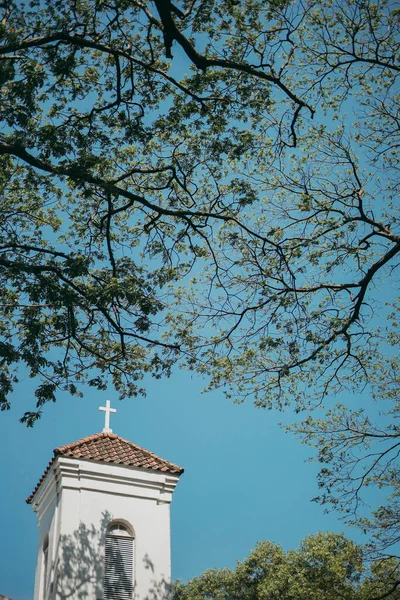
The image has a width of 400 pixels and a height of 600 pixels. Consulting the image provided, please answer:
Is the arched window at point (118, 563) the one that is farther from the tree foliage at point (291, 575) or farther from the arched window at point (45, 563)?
the tree foliage at point (291, 575)

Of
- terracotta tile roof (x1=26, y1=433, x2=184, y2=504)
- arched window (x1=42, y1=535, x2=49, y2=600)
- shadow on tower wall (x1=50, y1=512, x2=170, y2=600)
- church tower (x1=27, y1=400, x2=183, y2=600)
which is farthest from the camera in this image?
terracotta tile roof (x1=26, y1=433, x2=184, y2=504)

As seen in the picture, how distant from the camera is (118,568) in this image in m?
15.0

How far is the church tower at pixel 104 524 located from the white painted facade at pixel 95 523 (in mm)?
18

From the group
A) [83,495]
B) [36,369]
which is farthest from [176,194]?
[83,495]

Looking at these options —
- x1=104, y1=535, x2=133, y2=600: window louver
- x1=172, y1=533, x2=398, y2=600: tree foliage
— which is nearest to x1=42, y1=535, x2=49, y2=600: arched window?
x1=104, y1=535, x2=133, y2=600: window louver

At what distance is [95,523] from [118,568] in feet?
3.26

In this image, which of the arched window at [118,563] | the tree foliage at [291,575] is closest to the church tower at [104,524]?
the arched window at [118,563]

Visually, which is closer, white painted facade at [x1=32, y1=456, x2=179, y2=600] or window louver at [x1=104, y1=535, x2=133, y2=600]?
white painted facade at [x1=32, y1=456, x2=179, y2=600]

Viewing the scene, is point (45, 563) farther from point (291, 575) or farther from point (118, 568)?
point (291, 575)

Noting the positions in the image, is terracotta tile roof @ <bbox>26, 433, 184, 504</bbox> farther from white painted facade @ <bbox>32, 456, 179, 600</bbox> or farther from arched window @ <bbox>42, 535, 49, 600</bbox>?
arched window @ <bbox>42, 535, 49, 600</bbox>

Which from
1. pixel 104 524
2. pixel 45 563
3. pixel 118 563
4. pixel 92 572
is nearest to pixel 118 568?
pixel 118 563

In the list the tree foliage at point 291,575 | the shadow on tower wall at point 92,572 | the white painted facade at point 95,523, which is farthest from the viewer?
the tree foliage at point 291,575

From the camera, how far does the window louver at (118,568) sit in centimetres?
1473

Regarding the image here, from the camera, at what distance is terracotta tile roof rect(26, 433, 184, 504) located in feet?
52.2
